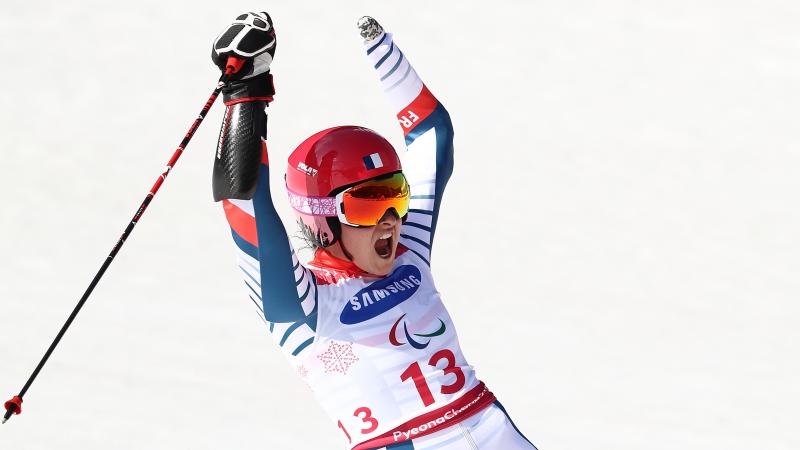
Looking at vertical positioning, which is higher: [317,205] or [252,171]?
[252,171]

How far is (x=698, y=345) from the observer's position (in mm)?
7121

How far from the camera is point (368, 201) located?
4.41m

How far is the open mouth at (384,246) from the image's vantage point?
452 cm

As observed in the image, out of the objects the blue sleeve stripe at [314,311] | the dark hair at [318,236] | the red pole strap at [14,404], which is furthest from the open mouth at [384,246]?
the red pole strap at [14,404]

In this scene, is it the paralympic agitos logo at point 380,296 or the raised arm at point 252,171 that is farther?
the paralympic agitos logo at point 380,296

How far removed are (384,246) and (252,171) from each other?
2.46ft

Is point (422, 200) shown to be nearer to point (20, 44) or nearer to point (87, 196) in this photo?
point (87, 196)

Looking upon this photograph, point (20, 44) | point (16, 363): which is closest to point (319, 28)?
point (20, 44)

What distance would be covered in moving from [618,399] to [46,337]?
2.87 metres

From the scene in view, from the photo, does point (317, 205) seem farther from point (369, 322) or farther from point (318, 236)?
point (369, 322)

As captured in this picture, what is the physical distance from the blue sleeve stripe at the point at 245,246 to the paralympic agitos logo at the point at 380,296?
0.47 metres

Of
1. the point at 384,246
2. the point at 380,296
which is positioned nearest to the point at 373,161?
the point at 384,246

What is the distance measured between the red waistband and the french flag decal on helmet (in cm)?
81

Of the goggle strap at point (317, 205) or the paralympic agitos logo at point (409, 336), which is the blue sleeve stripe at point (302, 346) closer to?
the paralympic agitos logo at point (409, 336)
